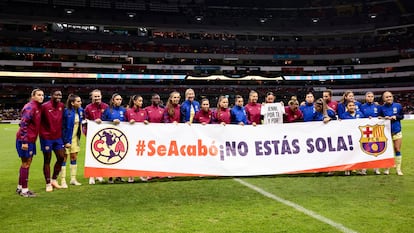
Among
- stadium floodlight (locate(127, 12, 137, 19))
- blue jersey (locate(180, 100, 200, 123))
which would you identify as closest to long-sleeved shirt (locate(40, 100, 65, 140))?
blue jersey (locate(180, 100, 200, 123))

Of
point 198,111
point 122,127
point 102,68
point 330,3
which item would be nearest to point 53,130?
point 122,127

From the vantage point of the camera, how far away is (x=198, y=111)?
882 cm

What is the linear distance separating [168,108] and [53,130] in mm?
2766

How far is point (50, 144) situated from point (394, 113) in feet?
27.0

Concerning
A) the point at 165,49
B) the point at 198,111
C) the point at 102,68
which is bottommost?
the point at 198,111

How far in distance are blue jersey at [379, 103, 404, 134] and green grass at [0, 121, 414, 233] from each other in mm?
1187

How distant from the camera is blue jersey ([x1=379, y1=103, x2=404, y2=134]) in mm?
8445

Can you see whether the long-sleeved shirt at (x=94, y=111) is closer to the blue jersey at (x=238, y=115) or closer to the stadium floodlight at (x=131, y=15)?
the blue jersey at (x=238, y=115)

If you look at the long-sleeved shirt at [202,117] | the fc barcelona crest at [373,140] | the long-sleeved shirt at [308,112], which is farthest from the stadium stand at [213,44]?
the fc barcelona crest at [373,140]

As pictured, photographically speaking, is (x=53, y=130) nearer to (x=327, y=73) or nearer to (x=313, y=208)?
(x=313, y=208)

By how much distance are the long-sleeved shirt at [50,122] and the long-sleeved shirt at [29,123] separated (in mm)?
229

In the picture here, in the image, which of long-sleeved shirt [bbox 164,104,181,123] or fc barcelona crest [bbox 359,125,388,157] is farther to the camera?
long-sleeved shirt [bbox 164,104,181,123]

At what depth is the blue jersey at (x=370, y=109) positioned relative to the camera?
888cm

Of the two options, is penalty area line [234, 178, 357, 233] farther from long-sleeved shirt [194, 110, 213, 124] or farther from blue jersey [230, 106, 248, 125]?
long-sleeved shirt [194, 110, 213, 124]
